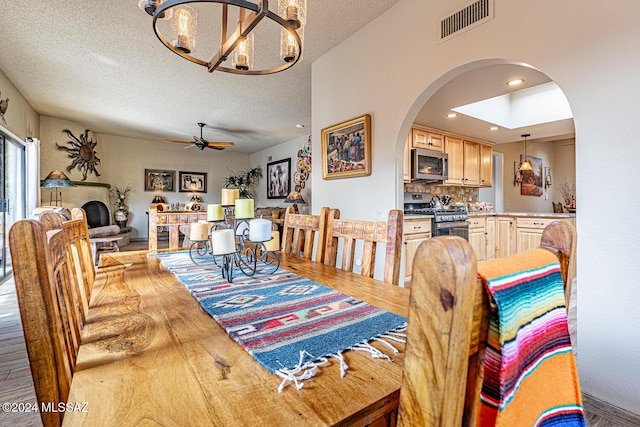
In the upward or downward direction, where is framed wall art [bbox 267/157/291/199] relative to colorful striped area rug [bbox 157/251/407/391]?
upward

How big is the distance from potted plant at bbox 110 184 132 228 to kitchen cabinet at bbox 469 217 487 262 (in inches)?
294

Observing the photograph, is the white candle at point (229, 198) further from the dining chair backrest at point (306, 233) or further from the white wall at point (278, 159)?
the white wall at point (278, 159)

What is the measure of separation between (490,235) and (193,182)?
7.37m

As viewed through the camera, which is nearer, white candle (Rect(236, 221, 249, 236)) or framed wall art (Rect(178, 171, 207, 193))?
white candle (Rect(236, 221, 249, 236))

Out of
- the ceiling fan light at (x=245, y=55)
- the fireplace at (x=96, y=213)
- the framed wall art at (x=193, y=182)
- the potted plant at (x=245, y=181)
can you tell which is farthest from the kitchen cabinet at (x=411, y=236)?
the framed wall art at (x=193, y=182)

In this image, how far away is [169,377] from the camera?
1.86 feet

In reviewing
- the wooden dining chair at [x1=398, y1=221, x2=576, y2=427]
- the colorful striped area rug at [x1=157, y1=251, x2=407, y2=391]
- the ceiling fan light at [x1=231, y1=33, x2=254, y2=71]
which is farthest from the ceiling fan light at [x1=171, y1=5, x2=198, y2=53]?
the wooden dining chair at [x1=398, y1=221, x2=576, y2=427]

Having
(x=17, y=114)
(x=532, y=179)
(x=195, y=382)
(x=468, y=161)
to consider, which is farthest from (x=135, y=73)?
(x=532, y=179)

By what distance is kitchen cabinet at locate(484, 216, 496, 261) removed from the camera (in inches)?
178

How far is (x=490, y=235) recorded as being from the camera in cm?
455

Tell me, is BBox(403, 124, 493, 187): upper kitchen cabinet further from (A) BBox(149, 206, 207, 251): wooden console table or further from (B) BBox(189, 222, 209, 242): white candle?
(B) BBox(189, 222, 209, 242): white candle

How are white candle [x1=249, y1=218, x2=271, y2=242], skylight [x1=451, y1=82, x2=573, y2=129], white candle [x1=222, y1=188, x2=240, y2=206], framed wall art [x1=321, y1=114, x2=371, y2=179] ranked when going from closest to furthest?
1. white candle [x1=249, y1=218, x2=271, y2=242]
2. white candle [x1=222, y1=188, x2=240, y2=206]
3. framed wall art [x1=321, y1=114, x2=371, y2=179]
4. skylight [x1=451, y1=82, x2=573, y2=129]

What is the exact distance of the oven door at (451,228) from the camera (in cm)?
375

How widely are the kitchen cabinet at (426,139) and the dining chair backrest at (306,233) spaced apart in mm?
2713
